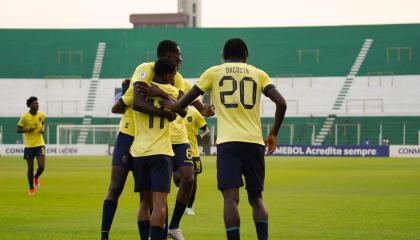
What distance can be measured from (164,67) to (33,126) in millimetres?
12984

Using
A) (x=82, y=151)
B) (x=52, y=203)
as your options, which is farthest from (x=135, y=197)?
(x=82, y=151)

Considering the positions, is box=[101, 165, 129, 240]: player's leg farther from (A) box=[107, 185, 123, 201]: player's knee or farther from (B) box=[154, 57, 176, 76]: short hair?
(B) box=[154, 57, 176, 76]: short hair

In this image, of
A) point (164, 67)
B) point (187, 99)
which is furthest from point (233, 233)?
point (164, 67)

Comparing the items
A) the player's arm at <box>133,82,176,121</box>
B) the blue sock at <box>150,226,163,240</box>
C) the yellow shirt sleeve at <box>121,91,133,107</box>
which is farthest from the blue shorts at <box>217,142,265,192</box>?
the yellow shirt sleeve at <box>121,91,133,107</box>

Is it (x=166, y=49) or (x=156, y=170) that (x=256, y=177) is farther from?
(x=166, y=49)

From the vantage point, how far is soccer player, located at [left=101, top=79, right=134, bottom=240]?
10.8 m

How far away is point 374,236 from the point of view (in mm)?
12562

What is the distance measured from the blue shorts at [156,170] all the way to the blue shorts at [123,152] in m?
1.03

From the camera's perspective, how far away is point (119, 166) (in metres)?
10.9

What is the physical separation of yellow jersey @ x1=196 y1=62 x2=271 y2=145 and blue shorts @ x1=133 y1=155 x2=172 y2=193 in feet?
2.13

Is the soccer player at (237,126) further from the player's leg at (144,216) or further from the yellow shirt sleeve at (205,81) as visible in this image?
the player's leg at (144,216)

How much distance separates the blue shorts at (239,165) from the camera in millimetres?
9406

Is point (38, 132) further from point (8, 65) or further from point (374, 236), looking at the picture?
point (8, 65)

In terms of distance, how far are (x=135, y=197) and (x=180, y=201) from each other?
9503 millimetres
